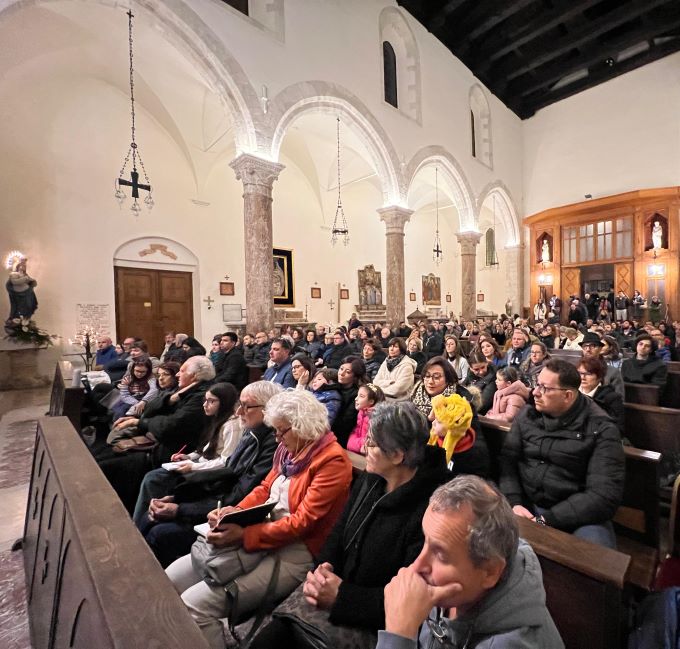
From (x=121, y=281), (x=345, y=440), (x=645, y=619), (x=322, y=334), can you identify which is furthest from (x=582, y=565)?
(x=121, y=281)

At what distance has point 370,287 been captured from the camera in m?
16.1

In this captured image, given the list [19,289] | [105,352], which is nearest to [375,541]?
[105,352]

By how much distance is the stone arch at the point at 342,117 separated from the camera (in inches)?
313

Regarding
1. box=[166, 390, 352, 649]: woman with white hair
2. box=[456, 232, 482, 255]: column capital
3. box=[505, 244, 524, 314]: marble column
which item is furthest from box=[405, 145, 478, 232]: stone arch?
box=[166, 390, 352, 649]: woman with white hair

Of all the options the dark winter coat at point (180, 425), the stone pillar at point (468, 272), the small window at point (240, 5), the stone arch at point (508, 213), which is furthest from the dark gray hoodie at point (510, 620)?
the stone arch at point (508, 213)

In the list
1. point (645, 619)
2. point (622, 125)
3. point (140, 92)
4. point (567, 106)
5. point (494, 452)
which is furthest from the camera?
point (567, 106)

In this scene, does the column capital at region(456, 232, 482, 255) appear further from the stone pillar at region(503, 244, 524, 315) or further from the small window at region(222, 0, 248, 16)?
the small window at region(222, 0, 248, 16)

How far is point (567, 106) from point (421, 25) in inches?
281

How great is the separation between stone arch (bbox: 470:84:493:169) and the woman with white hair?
1500 centimetres

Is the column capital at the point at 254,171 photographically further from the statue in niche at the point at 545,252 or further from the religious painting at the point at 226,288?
the statue in niche at the point at 545,252

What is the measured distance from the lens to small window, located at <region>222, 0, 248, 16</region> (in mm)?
7424

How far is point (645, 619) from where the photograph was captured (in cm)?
113

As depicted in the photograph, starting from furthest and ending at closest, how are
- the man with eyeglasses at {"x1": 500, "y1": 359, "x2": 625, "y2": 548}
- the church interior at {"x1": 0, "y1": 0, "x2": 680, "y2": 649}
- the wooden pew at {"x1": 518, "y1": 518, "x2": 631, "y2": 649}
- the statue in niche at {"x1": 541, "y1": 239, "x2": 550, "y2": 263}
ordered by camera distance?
the statue in niche at {"x1": 541, "y1": 239, "x2": 550, "y2": 263}
the church interior at {"x1": 0, "y1": 0, "x2": 680, "y2": 649}
the man with eyeglasses at {"x1": 500, "y1": 359, "x2": 625, "y2": 548}
the wooden pew at {"x1": 518, "y1": 518, "x2": 631, "y2": 649}

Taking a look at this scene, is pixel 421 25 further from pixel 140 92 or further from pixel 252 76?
pixel 140 92
